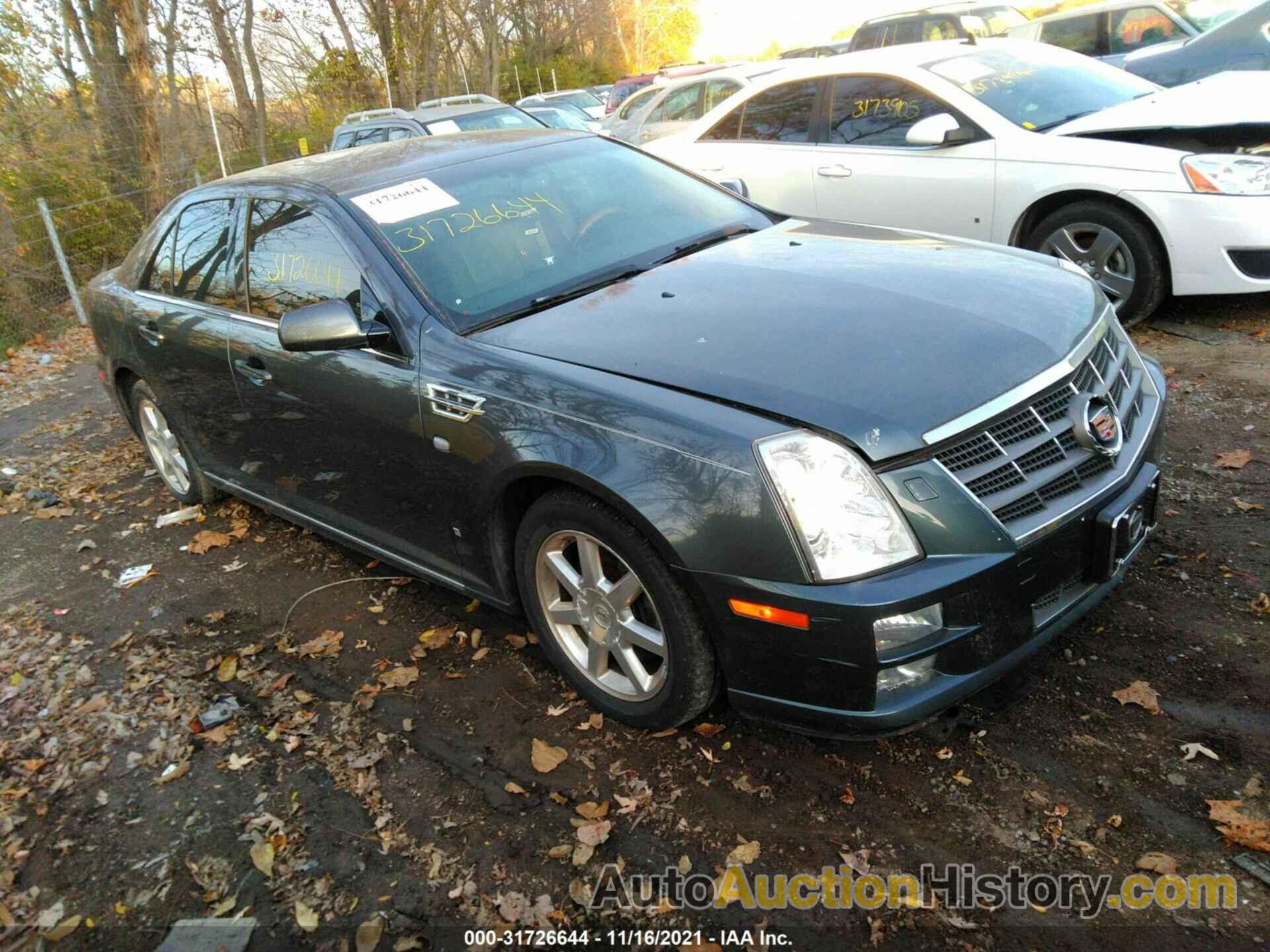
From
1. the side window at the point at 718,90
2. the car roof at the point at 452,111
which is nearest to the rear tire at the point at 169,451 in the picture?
the car roof at the point at 452,111

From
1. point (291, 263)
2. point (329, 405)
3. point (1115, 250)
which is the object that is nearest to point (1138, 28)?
point (1115, 250)

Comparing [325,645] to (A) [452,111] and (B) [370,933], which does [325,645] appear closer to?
(B) [370,933]

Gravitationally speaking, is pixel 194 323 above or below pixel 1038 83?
below

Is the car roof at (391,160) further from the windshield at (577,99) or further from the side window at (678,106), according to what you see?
the windshield at (577,99)

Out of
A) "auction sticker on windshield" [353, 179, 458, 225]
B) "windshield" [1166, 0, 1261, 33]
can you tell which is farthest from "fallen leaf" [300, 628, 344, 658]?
"windshield" [1166, 0, 1261, 33]

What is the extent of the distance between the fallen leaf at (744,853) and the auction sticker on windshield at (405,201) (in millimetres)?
2452

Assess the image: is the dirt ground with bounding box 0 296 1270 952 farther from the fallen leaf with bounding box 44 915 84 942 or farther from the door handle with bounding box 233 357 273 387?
the door handle with bounding box 233 357 273 387

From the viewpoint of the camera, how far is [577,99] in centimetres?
2525

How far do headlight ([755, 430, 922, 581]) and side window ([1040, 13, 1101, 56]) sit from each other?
1228 cm

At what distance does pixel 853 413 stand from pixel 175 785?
2.50 metres

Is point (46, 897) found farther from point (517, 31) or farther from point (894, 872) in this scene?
point (517, 31)

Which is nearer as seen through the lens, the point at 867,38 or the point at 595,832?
the point at 595,832

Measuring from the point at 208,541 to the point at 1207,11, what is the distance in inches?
529

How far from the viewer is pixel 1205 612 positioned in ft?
10.7
